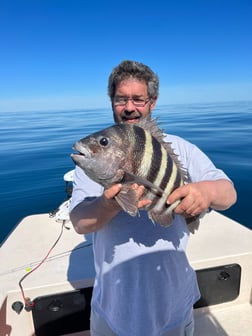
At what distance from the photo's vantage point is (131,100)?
5.80 feet

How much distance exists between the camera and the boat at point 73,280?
2316 millimetres

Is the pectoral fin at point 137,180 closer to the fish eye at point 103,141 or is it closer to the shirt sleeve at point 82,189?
the fish eye at point 103,141

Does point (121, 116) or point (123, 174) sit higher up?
point (121, 116)

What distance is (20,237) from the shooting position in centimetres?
321

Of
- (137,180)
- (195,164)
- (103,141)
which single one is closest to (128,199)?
(137,180)

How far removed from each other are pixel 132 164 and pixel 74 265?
1.72 metres

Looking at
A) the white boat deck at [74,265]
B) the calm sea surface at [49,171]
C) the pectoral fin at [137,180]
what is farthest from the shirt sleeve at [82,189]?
the calm sea surface at [49,171]

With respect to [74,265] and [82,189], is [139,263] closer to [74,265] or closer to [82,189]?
[82,189]

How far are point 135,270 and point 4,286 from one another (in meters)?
1.40

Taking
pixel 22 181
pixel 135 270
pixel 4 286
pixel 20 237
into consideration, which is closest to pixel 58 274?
pixel 4 286

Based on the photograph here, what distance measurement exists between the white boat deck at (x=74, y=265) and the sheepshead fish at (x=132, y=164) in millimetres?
1432

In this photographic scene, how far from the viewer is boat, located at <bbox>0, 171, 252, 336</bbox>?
2.32 m

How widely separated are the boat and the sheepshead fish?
1.44 metres

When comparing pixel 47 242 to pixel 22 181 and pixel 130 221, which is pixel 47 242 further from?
pixel 22 181
